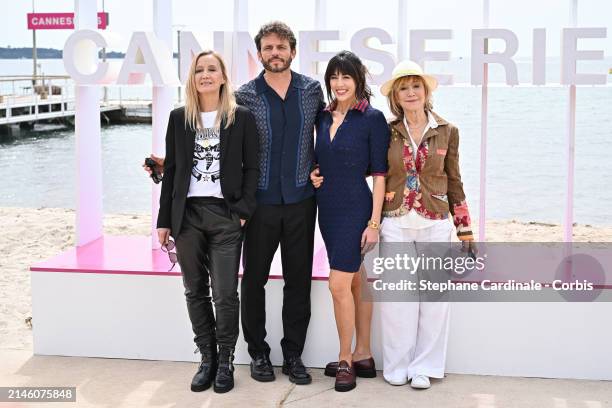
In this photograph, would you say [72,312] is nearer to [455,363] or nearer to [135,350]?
[135,350]

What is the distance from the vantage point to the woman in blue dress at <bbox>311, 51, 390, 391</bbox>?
3.44 m

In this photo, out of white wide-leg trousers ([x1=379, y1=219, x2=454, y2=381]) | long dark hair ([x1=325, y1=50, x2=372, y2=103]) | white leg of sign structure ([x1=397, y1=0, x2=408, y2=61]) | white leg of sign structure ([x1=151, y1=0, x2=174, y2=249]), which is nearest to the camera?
long dark hair ([x1=325, y1=50, x2=372, y2=103])

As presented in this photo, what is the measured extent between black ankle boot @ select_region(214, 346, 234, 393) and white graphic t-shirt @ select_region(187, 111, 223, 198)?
70 centimetres

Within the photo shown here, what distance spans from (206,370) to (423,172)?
4.17 feet

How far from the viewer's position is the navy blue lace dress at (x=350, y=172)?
3.45m

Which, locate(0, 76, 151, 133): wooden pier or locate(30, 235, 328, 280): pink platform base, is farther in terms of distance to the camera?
locate(0, 76, 151, 133): wooden pier

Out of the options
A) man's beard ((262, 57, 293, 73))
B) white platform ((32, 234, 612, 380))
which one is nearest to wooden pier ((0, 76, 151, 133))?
white platform ((32, 234, 612, 380))

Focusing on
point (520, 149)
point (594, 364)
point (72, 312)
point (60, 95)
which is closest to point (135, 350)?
point (72, 312)

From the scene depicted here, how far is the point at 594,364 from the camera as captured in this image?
375 cm

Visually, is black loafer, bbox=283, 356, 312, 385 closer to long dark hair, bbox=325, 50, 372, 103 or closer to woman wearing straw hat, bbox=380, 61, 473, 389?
woman wearing straw hat, bbox=380, 61, 473, 389

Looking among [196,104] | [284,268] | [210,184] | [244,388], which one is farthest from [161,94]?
[244,388]

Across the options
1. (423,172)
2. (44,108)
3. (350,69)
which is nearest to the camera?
(350,69)

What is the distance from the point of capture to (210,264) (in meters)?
3.57

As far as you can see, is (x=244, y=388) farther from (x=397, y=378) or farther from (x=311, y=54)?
(x=311, y=54)
